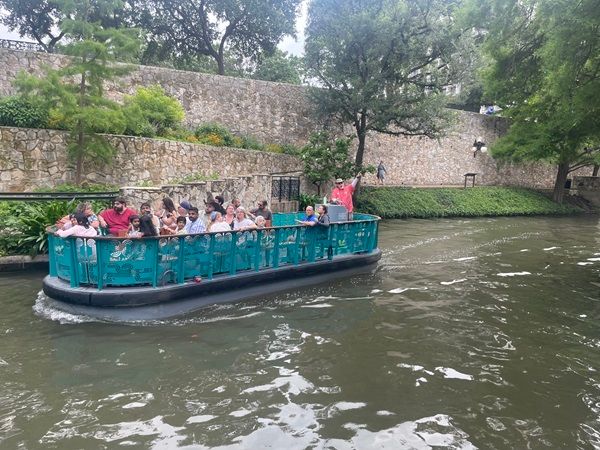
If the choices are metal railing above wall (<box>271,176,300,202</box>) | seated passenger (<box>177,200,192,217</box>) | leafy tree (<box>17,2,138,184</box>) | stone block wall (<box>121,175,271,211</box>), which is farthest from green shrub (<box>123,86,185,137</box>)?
seated passenger (<box>177,200,192,217</box>)

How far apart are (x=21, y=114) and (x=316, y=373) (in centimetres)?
1282

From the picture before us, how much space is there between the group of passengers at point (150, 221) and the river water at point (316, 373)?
1382mm

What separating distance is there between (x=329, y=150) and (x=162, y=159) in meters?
7.42

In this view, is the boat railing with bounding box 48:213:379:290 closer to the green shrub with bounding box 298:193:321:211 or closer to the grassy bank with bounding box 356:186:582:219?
the green shrub with bounding box 298:193:321:211

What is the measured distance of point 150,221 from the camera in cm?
763

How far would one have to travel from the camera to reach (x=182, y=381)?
566cm

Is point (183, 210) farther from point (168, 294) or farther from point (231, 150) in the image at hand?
point (231, 150)

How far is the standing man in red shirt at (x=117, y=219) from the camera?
8484mm

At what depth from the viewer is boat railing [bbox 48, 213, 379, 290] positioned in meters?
7.36

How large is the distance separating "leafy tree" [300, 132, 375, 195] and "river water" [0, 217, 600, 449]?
425 inches

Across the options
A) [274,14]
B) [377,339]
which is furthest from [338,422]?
[274,14]

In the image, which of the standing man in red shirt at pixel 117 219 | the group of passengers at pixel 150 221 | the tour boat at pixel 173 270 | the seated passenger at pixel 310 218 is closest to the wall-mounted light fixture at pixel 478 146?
the seated passenger at pixel 310 218

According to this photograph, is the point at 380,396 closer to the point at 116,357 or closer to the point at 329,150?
the point at 116,357

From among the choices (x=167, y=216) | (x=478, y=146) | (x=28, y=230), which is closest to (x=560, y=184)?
(x=478, y=146)
